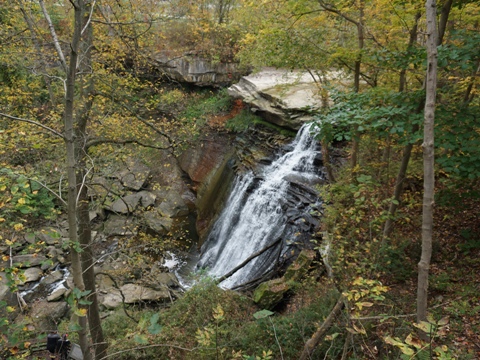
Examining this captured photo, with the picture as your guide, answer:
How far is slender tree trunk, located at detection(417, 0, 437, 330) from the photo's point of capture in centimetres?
293

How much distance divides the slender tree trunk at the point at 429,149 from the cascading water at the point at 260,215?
217 inches

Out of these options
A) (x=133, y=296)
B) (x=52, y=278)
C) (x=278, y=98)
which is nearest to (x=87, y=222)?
(x=133, y=296)

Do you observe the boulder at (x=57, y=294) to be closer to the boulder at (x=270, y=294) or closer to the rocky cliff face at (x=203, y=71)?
the boulder at (x=270, y=294)

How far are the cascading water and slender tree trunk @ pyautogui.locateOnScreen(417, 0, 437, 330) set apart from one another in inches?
217

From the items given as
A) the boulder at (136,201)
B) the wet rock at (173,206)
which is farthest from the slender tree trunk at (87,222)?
the wet rock at (173,206)

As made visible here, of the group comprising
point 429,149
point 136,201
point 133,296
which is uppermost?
point 429,149

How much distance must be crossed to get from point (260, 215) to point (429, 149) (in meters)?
7.75

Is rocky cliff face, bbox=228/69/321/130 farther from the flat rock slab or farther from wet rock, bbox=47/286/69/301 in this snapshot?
wet rock, bbox=47/286/69/301

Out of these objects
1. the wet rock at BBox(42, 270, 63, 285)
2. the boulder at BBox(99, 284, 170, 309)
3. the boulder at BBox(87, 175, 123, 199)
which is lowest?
the wet rock at BBox(42, 270, 63, 285)

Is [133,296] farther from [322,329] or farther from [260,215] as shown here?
[322,329]

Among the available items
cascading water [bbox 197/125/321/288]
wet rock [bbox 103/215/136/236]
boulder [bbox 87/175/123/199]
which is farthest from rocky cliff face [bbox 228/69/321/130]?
wet rock [bbox 103/215/136/236]

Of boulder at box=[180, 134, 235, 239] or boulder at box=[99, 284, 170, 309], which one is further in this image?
boulder at box=[180, 134, 235, 239]

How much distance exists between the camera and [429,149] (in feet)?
9.99

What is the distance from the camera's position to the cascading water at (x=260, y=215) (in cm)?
934
